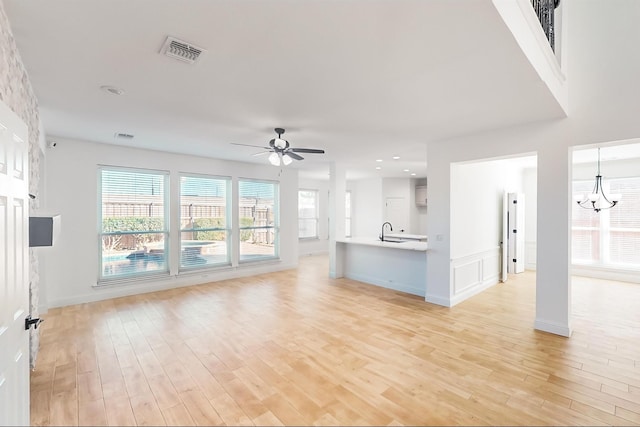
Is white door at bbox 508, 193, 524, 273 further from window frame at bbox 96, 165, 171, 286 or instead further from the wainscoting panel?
window frame at bbox 96, 165, 171, 286

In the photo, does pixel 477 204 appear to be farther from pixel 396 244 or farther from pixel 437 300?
pixel 437 300

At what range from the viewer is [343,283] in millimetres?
5992

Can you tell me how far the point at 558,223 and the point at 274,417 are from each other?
3.70 metres

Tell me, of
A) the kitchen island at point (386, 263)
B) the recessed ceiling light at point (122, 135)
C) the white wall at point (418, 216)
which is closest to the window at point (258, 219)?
the kitchen island at point (386, 263)

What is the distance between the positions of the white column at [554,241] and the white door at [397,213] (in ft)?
19.6

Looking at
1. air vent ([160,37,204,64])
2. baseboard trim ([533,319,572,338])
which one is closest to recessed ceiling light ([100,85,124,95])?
air vent ([160,37,204,64])

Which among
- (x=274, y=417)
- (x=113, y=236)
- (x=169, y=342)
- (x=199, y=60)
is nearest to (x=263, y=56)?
(x=199, y=60)

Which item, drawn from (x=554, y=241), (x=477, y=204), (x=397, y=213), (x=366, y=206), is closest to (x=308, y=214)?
(x=366, y=206)

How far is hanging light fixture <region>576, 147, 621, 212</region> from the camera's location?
235 inches

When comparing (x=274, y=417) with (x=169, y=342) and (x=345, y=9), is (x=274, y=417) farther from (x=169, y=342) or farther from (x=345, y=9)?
(x=345, y=9)

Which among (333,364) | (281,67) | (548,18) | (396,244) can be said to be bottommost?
(333,364)

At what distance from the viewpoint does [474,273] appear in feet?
17.1

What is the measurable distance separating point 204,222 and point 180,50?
4.64 meters

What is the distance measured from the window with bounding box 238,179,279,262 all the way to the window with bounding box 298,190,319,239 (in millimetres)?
2333
